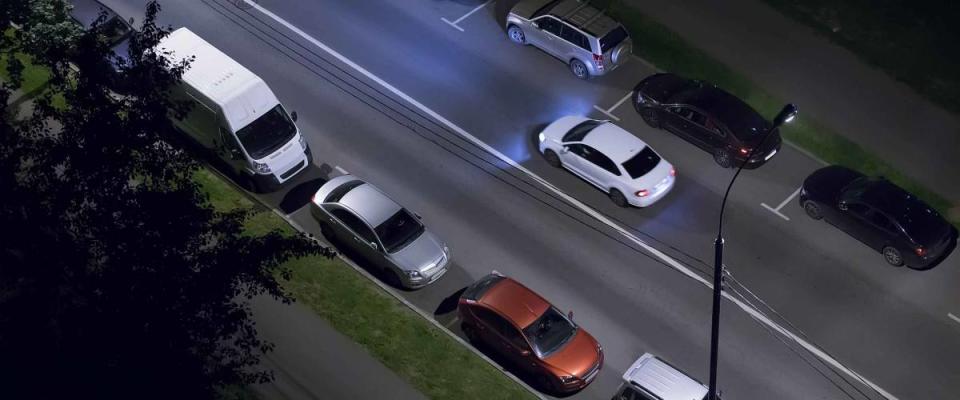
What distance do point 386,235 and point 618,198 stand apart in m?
6.44

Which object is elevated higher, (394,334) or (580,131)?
(580,131)

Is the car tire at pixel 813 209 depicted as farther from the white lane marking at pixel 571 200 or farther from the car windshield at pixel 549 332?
the car windshield at pixel 549 332

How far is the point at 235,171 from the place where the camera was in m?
A: 27.8

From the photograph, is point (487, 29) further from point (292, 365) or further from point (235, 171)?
point (292, 365)

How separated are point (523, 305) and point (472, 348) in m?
1.82

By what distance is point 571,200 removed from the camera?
28203 millimetres

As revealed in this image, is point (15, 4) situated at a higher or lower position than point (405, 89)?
higher

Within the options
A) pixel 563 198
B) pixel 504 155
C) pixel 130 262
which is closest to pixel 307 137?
pixel 504 155

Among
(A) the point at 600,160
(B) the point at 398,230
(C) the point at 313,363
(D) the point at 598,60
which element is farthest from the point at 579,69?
(C) the point at 313,363

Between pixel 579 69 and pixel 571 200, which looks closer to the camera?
pixel 571 200

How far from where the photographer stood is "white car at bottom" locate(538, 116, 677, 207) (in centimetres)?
2741

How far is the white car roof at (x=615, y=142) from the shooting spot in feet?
90.4

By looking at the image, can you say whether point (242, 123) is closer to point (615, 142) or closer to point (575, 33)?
point (615, 142)

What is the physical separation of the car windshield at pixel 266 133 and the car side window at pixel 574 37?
8644 mm
